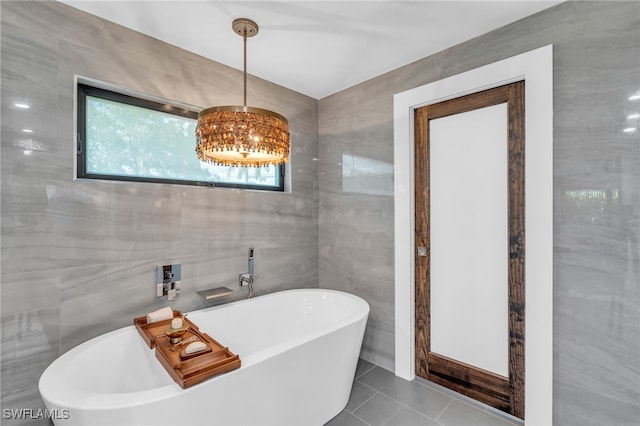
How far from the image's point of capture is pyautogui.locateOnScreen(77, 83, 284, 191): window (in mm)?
1810

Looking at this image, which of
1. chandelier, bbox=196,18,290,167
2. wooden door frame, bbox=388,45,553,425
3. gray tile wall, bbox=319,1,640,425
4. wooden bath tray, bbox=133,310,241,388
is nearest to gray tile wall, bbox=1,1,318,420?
wooden bath tray, bbox=133,310,241,388

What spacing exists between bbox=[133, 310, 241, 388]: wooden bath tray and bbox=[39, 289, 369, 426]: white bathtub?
33mm

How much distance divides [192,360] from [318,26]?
2006 millimetres

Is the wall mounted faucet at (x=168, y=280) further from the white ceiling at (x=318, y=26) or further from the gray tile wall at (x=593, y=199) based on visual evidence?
the gray tile wall at (x=593, y=199)

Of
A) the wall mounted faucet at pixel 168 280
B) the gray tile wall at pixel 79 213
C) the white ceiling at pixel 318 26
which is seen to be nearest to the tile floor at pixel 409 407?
the gray tile wall at pixel 79 213

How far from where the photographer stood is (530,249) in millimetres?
1713

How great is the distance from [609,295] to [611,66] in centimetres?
118

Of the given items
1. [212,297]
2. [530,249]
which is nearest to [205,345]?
[212,297]

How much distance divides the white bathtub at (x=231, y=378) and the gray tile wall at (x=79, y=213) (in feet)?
0.95

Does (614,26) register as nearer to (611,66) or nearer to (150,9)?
(611,66)

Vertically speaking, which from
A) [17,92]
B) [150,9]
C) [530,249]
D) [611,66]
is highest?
[150,9]

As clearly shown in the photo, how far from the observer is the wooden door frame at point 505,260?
5.91 ft

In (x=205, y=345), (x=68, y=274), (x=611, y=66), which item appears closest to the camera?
(x=205, y=345)

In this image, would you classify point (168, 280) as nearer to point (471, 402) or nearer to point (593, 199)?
point (471, 402)
